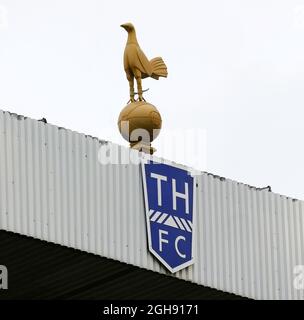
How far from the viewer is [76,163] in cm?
3034

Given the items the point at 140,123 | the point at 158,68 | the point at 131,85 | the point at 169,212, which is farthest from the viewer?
the point at 158,68

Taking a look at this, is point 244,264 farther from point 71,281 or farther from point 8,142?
point 8,142

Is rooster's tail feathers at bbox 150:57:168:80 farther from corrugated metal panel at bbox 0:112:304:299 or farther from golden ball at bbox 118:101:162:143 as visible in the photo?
corrugated metal panel at bbox 0:112:304:299

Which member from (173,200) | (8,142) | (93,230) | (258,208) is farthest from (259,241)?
(8,142)

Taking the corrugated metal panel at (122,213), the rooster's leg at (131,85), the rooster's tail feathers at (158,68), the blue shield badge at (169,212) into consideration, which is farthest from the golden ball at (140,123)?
the blue shield badge at (169,212)

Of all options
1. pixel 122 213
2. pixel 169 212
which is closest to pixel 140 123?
pixel 169 212

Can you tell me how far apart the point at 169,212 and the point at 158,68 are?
655 cm

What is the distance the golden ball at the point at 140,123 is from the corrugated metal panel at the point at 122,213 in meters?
2.49

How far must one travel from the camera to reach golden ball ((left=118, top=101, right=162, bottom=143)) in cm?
3531

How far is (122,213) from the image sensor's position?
103ft

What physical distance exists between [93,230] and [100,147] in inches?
75.4

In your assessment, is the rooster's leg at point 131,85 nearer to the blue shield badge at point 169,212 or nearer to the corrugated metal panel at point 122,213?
the corrugated metal panel at point 122,213

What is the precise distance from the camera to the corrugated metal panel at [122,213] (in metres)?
29.1

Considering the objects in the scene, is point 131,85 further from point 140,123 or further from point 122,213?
point 122,213
